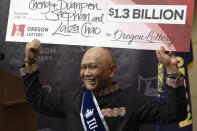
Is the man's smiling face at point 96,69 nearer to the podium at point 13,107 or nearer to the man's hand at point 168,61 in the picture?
the man's hand at point 168,61

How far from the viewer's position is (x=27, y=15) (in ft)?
5.04

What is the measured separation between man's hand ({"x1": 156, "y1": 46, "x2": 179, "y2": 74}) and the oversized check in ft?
0.19

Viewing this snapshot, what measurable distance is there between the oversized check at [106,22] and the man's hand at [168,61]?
2.3 inches

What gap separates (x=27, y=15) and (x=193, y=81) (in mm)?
2283

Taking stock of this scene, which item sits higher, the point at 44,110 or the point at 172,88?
the point at 172,88

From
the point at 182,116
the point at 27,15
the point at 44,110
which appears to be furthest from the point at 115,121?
the point at 27,15

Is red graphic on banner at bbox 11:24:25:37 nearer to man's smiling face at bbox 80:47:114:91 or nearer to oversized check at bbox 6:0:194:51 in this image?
oversized check at bbox 6:0:194:51

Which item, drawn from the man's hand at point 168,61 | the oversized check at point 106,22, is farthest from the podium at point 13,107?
the man's hand at point 168,61

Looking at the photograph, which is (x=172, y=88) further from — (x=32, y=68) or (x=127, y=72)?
(x=127, y=72)

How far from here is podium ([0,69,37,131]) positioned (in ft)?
7.01

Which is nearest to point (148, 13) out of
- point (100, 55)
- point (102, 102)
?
point (100, 55)

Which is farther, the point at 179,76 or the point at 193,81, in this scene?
the point at 193,81

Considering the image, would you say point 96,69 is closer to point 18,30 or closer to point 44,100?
point 44,100

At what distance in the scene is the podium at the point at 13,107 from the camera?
214 cm
